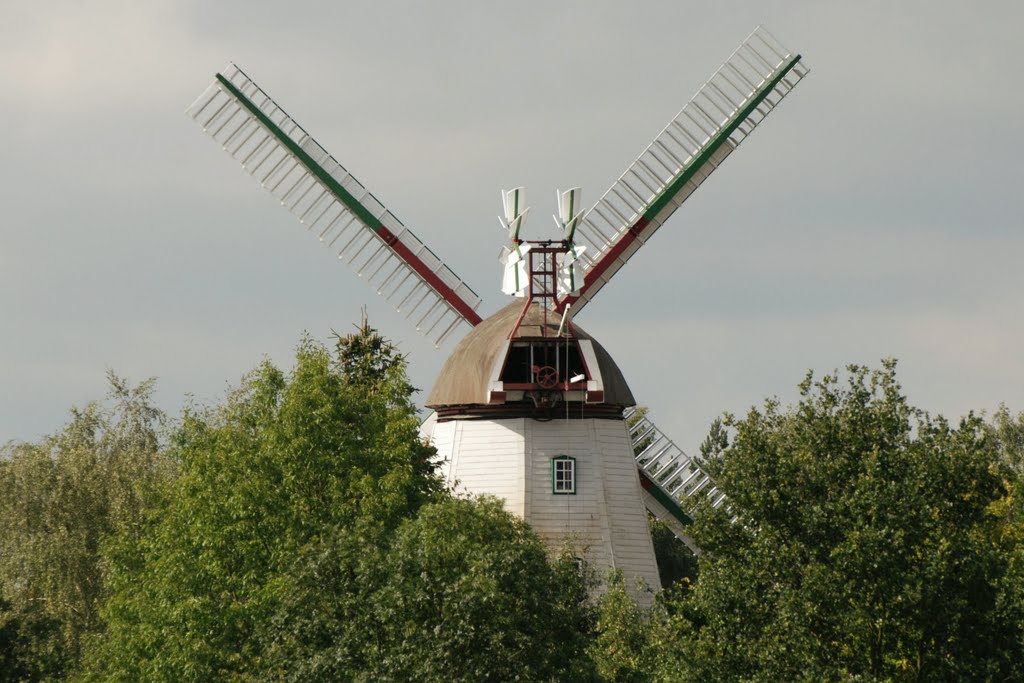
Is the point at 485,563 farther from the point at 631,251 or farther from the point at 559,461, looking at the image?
the point at 631,251

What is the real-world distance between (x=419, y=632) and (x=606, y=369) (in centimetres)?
1658

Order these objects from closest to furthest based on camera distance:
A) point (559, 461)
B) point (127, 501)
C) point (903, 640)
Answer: point (903, 640) → point (559, 461) → point (127, 501)

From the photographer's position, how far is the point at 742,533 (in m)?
41.5

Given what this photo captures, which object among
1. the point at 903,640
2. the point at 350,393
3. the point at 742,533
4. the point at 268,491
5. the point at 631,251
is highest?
the point at 631,251

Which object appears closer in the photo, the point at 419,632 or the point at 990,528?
the point at 419,632

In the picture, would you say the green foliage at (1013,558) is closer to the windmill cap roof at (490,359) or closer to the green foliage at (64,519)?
the windmill cap roof at (490,359)

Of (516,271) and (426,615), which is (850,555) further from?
(516,271)

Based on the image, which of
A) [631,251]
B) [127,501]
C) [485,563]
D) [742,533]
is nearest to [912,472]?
[742,533]

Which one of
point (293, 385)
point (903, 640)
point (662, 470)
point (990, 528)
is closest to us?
point (903, 640)

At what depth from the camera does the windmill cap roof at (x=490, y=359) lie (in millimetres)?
55219

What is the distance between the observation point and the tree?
38875 millimetres

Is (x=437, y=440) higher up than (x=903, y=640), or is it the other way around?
(x=437, y=440)

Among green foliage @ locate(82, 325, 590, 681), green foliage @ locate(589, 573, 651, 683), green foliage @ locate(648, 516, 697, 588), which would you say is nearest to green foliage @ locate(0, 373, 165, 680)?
green foliage @ locate(82, 325, 590, 681)

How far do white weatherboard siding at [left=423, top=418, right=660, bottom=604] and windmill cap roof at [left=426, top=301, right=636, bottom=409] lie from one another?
0.88 meters
